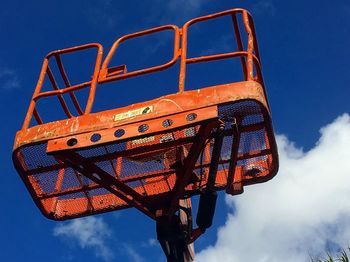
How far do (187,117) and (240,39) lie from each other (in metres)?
2.18

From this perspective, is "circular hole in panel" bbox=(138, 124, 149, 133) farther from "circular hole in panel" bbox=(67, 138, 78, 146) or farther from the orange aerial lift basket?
"circular hole in panel" bbox=(67, 138, 78, 146)

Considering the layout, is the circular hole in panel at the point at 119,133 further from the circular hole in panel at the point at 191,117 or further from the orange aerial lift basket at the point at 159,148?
the circular hole in panel at the point at 191,117

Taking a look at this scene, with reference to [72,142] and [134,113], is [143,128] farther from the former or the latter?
[72,142]

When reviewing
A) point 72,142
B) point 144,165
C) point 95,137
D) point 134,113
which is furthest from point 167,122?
point 144,165

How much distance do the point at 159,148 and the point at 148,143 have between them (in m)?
0.76

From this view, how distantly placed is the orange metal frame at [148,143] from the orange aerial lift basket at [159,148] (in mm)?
12

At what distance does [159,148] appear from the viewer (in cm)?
564

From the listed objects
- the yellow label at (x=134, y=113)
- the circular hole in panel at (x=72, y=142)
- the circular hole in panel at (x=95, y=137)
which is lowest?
the circular hole in panel at (x=95, y=137)

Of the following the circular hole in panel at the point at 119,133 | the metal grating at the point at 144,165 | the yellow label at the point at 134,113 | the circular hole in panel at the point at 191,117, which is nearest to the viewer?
the circular hole in panel at the point at 191,117

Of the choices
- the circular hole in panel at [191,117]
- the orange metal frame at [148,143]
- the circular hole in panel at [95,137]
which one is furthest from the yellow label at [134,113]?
the circular hole in panel at [191,117]

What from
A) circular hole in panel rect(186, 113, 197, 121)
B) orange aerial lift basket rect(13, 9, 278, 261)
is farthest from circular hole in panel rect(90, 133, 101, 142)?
circular hole in panel rect(186, 113, 197, 121)

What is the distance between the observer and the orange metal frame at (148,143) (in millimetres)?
5230

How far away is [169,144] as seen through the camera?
18.3 ft

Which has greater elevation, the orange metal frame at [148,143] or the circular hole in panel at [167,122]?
the orange metal frame at [148,143]
